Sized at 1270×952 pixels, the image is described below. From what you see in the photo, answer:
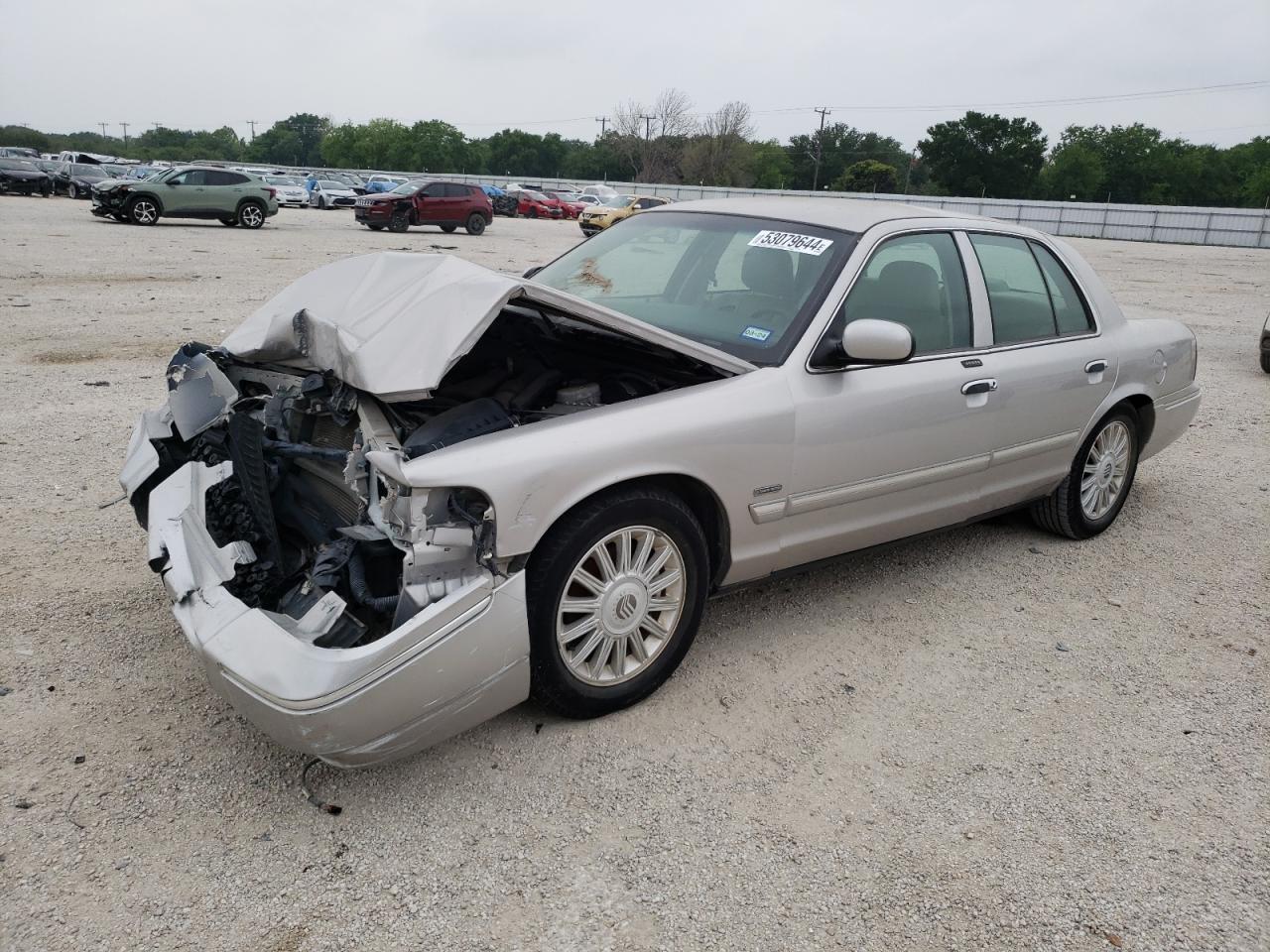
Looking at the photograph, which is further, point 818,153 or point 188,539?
point 818,153

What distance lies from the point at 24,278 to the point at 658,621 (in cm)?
1262

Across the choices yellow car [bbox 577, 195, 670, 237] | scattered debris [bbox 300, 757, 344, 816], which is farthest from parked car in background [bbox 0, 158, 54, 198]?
scattered debris [bbox 300, 757, 344, 816]

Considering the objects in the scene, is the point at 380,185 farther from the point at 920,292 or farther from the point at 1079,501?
the point at 920,292

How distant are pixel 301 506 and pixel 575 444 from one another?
1.18m

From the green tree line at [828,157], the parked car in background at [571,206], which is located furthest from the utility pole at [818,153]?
the parked car in background at [571,206]

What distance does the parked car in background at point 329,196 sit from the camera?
3841 cm

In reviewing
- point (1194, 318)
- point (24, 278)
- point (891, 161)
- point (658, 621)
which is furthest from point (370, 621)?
point (891, 161)

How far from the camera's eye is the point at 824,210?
3.99m

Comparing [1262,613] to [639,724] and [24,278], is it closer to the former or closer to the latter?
[639,724]

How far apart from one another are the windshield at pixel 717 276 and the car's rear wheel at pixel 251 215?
22482 millimetres

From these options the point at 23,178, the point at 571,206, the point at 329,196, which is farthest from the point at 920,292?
the point at 571,206

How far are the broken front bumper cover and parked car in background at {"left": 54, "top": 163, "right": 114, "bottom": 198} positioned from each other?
3676 centimetres

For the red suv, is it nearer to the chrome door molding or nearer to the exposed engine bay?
the exposed engine bay

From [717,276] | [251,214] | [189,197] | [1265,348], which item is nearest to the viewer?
[717,276]
